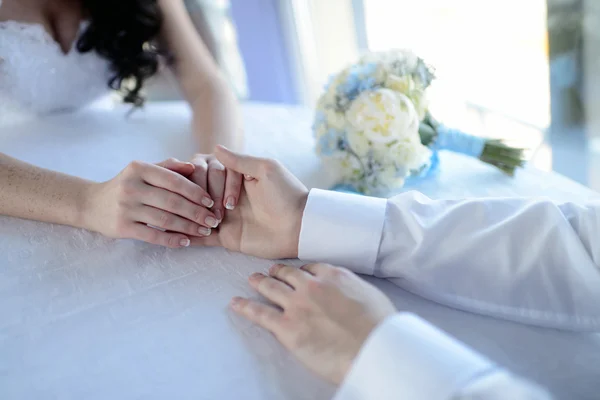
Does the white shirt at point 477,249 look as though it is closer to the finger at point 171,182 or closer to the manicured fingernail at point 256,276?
the manicured fingernail at point 256,276

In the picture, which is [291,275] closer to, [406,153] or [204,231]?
[204,231]

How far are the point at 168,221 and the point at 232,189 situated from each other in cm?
11

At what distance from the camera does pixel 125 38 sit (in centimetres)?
143

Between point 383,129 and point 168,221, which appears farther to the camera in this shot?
point 383,129

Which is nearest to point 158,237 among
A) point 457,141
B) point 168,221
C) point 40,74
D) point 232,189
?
point 168,221

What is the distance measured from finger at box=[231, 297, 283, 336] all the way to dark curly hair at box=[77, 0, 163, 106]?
104 cm

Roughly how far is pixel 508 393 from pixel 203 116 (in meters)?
1.02

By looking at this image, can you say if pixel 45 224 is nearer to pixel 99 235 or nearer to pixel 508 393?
pixel 99 235

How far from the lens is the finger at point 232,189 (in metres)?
0.76

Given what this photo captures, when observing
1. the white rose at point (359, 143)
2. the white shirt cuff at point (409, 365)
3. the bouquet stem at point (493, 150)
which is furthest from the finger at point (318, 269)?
the bouquet stem at point (493, 150)

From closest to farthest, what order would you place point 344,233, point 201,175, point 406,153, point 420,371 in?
point 420,371 → point 344,233 → point 201,175 → point 406,153

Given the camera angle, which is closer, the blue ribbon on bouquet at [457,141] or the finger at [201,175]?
the finger at [201,175]

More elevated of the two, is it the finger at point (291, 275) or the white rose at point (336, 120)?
the white rose at point (336, 120)

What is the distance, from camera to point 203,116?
4.12 feet
